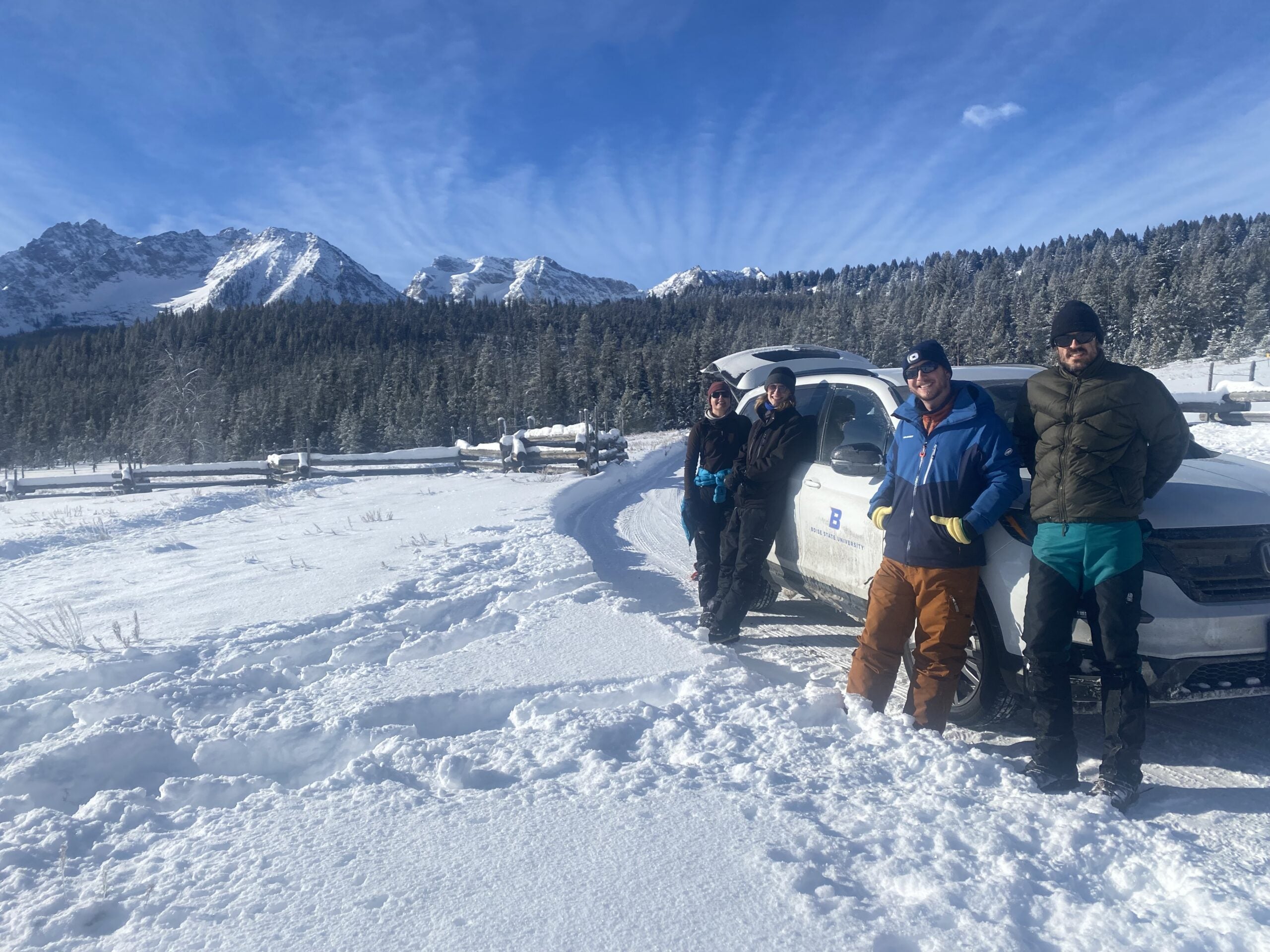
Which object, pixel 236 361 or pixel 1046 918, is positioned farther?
pixel 236 361

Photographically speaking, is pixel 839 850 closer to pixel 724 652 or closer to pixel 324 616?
pixel 724 652

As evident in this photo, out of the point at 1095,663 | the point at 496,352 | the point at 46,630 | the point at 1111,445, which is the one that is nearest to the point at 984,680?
the point at 1095,663

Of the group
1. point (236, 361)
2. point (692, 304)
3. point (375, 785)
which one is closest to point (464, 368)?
point (236, 361)

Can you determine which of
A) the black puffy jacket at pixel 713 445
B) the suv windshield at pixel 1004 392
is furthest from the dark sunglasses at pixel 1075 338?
the black puffy jacket at pixel 713 445

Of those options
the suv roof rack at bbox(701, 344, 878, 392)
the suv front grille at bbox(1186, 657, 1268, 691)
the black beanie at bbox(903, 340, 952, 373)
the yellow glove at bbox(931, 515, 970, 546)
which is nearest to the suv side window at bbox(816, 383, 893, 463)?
the black beanie at bbox(903, 340, 952, 373)

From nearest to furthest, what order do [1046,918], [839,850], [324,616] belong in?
[1046,918]
[839,850]
[324,616]

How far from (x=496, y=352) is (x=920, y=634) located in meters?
96.4

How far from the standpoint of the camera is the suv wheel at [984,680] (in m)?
3.36

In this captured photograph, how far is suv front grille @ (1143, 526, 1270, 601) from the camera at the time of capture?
9.78ft

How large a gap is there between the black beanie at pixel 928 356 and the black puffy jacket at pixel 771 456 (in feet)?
4.45

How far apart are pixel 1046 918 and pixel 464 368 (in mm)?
84545

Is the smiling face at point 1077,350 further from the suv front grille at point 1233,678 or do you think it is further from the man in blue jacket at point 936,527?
the suv front grille at point 1233,678

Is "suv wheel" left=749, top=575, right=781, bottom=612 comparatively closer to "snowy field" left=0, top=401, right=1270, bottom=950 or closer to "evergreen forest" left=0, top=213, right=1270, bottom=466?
"snowy field" left=0, top=401, right=1270, bottom=950

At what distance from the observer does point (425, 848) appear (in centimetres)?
231
